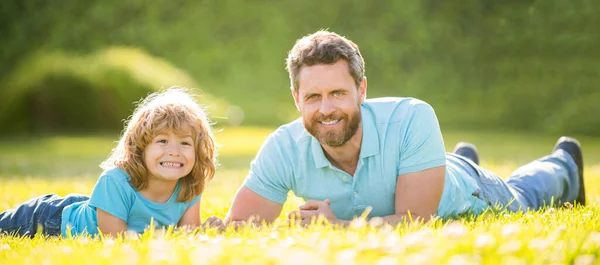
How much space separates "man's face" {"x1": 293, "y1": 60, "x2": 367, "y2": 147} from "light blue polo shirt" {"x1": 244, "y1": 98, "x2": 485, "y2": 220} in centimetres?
19

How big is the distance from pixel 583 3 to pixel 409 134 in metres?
13.5

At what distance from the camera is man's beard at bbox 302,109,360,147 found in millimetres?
4051

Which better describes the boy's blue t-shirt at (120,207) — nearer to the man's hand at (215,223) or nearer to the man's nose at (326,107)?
the man's hand at (215,223)

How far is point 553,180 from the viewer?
536 centimetres

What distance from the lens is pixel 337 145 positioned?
415 centimetres

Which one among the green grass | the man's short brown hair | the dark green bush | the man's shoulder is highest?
the dark green bush

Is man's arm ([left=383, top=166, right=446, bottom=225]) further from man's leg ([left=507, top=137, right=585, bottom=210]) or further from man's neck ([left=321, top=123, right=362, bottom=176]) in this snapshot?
man's leg ([left=507, top=137, right=585, bottom=210])

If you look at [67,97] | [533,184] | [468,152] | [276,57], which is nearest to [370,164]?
[533,184]

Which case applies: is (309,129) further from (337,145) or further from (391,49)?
(391,49)

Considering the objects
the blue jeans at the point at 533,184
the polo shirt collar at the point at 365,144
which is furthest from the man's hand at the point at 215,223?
the blue jeans at the point at 533,184

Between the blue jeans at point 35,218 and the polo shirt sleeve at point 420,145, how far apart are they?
2.35m

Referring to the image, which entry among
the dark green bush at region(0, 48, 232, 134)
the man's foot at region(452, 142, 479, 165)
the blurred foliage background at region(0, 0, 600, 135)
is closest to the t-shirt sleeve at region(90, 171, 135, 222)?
the man's foot at region(452, 142, 479, 165)

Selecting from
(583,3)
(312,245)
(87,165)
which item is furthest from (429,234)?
(583,3)

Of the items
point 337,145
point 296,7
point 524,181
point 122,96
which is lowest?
point 524,181
